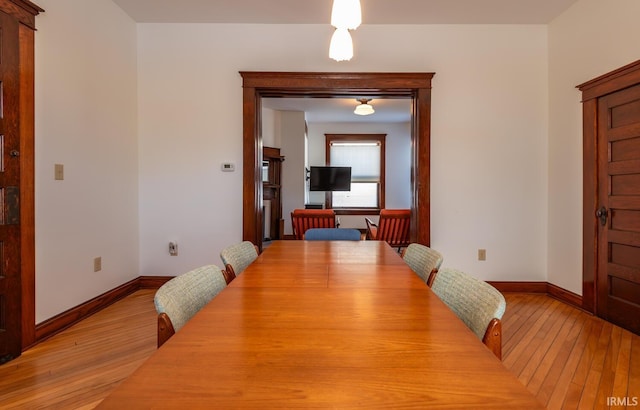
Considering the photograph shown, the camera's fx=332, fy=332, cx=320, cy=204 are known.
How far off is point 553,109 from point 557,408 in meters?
2.89

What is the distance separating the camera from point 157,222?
3529 mm

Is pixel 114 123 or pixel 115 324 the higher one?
pixel 114 123

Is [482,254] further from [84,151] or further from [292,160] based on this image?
[292,160]

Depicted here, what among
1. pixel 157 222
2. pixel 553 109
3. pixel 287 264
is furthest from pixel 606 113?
pixel 157 222

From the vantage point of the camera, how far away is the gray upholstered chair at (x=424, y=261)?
1624mm

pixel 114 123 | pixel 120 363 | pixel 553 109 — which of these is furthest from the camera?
pixel 553 109

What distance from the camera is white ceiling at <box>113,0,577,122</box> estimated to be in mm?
3070

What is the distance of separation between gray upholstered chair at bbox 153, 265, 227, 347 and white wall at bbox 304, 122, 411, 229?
621cm

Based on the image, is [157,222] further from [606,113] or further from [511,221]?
[606,113]

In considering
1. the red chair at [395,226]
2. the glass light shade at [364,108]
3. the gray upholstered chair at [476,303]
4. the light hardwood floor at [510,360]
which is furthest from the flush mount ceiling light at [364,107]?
the gray upholstered chair at [476,303]

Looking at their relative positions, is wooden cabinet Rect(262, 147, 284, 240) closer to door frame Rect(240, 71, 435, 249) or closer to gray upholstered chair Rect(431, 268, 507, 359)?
door frame Rect(240, 71, 435, 249)

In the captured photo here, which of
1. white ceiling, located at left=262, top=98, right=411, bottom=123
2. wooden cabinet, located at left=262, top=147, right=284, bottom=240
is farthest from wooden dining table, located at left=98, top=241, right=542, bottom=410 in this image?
wooden cabinet, located at left=262, top=147, right=284, bottom=240

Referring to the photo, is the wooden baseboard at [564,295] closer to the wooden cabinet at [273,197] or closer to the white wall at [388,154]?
the white wall at [388,154]

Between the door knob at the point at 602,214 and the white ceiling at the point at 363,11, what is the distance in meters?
1.92
